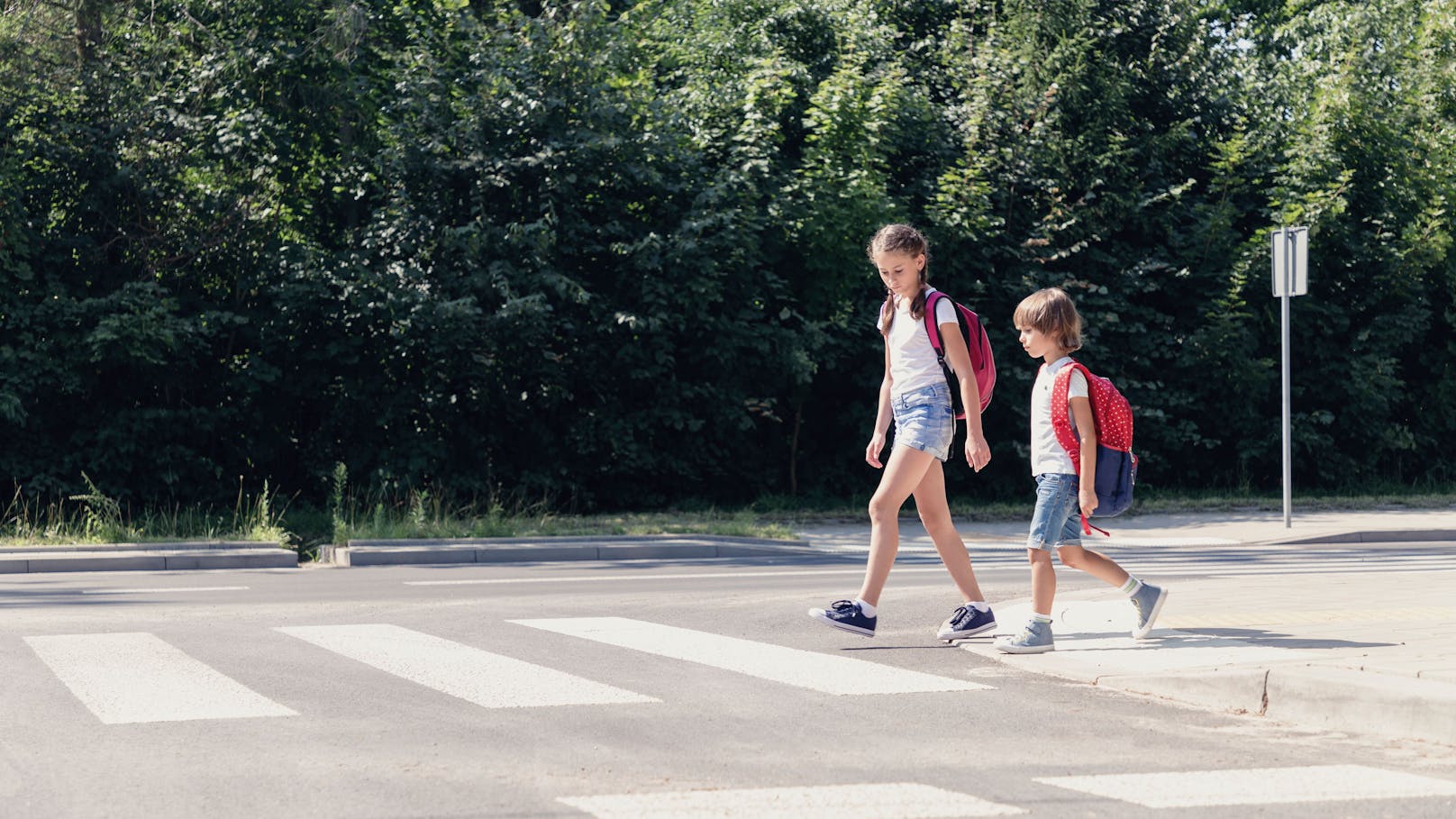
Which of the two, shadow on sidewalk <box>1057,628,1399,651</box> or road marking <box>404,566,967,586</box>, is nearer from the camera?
shadow on sidewalk <box>1057,628,1399,651</box>

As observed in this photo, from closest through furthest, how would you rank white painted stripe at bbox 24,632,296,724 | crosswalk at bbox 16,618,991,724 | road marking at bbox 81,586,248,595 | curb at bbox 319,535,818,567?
white painted stripe at bbox 24,632,296,724 < crosswalk at bbox 16,618,991,724 < road marking at bbox 81,586,248,595 < curb at bbox 319,535,818,567

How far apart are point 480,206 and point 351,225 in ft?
5.50

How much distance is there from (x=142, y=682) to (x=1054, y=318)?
429 centimetres

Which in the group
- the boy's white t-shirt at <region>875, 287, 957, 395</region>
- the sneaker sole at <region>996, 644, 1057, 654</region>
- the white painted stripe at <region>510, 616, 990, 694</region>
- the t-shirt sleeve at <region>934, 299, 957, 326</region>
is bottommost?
the white painted stripe at <region>510, 616, 990, 694</region>

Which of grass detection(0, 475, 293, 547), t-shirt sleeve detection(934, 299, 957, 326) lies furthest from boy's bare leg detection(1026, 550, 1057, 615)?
grass detection(0, 475, 293, 547)

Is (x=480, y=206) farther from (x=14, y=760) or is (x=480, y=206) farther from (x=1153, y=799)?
(x=1153, y=799)

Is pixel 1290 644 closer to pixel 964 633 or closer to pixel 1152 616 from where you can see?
pixel 1152 616

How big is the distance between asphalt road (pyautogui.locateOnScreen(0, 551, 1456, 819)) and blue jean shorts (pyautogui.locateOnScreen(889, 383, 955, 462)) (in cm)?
100

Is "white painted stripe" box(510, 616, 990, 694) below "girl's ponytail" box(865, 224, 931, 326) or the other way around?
below

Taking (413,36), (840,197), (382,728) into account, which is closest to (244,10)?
(413,36)

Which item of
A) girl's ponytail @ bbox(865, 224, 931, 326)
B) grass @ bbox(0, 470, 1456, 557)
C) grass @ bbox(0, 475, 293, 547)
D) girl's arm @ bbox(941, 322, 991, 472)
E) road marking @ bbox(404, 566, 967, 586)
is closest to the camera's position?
girl's arm @ bbox(941, 322, 991, 472)

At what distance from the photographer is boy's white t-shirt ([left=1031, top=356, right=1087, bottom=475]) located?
7.32 m

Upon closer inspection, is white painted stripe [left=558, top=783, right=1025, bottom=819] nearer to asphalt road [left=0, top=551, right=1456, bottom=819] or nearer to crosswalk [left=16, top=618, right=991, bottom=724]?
asphalt road [left=0, top=551, right=1456, bottom=819]

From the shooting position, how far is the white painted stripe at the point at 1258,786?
4691mm
